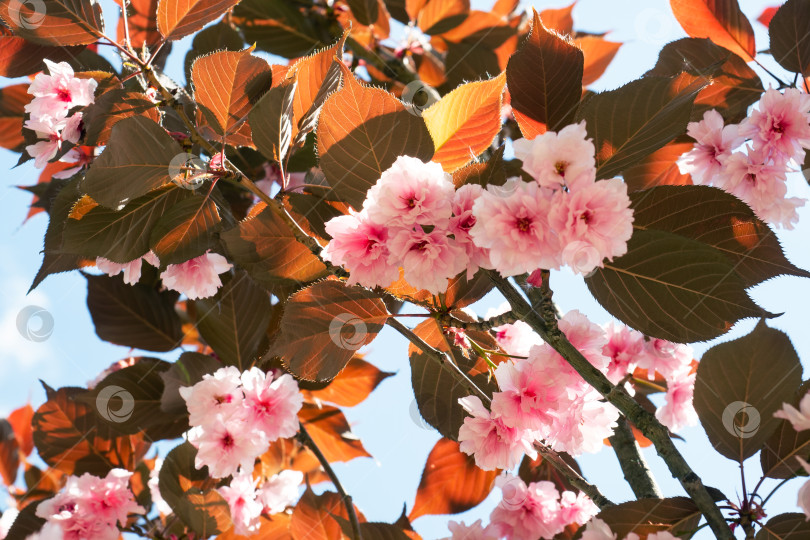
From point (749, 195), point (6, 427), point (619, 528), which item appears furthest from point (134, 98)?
point (6, 427)

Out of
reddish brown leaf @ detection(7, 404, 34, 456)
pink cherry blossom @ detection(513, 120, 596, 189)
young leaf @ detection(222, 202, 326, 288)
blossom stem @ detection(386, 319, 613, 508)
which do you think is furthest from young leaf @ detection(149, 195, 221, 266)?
reddish brown leaf @ detection(7, 404, 34, 456)

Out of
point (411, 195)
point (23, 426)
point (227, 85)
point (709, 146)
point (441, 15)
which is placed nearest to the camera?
point (411, 195)

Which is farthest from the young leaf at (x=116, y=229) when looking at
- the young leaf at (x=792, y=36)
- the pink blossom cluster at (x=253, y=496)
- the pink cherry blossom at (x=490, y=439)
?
the young leaf at (x=792, y=36)

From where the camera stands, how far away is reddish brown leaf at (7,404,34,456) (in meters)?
2.06

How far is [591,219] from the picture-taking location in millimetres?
625

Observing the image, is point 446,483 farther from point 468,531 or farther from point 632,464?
point 632,464

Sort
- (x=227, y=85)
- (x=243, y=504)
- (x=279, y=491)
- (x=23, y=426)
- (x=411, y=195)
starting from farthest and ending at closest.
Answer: (x=23, y=426) → (x=279, y=491) → (x=243, y=504) → (x=227, y=85) → (x=411, y=195)

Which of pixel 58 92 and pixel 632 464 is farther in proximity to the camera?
pixel 58 92

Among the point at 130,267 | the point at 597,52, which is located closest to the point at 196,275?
the point at 130,267

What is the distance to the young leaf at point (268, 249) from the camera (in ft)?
2.91

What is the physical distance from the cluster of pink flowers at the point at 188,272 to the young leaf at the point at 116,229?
14 centimetres

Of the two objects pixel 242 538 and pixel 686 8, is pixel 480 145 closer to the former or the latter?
pixel 686 8

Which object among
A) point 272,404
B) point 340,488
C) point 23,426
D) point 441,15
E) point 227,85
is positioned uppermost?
point 441,15

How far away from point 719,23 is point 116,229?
1.23 meters
